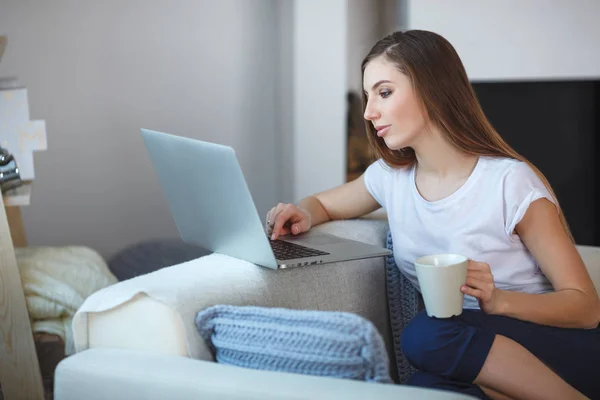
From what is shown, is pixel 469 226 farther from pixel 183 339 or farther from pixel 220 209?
pixel 183 339

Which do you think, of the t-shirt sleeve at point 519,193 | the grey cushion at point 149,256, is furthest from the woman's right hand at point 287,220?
the grey cushion at point 149,256

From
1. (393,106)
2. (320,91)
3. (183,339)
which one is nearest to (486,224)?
(393,106)

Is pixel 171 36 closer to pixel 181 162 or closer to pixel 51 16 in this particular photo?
pixel 51 16

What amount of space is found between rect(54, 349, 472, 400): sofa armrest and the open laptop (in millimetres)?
255

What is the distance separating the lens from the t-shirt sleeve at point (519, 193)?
140 centimetres

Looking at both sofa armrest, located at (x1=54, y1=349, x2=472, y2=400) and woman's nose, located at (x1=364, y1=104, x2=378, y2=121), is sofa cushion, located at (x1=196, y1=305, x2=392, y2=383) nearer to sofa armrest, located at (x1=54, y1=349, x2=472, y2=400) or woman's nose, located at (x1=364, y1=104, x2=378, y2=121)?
sofa armrest, located at (x1=54, y1=349, x2=472, y2=400)

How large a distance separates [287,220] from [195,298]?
0.49 m

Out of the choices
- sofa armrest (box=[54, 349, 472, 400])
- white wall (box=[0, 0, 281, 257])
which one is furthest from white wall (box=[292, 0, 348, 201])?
sofa armrest (box=[54, 349, 472, 400])

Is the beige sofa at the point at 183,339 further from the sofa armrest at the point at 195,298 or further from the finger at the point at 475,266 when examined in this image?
the finger at the point at 475,266

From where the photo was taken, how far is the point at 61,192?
9.12ft

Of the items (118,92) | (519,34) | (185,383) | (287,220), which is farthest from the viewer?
(519,34)

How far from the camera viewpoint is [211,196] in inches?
51.2

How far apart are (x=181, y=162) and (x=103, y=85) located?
1603mm

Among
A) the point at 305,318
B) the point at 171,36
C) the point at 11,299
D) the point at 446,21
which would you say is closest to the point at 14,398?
the point at 11,299
